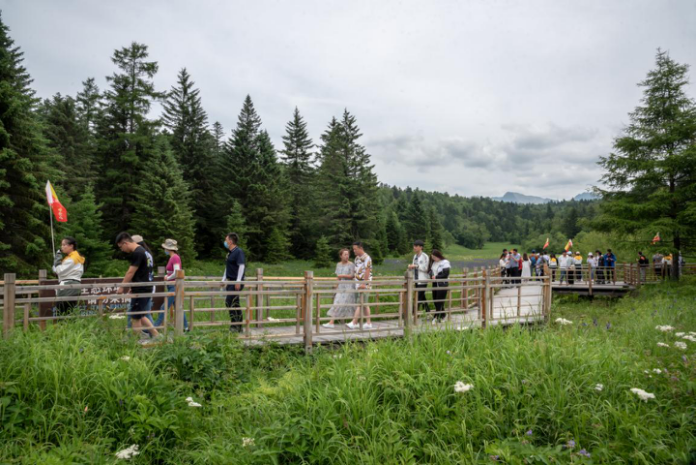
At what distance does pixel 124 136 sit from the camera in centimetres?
3008

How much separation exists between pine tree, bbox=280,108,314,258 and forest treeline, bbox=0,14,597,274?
14 centimetres

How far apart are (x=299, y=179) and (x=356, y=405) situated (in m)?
48.1

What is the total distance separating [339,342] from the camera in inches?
314

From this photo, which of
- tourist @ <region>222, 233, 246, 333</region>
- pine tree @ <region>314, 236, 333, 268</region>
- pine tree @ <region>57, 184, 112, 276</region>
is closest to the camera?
tourist @ <region>222, 233, 246, 333</region>

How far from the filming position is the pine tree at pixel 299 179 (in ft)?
154

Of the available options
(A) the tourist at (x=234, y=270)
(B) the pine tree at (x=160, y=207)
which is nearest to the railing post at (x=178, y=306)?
(A) the tourist at (x=234, y=270)

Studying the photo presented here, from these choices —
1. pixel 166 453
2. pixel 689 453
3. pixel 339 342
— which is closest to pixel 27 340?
pixel 166 453

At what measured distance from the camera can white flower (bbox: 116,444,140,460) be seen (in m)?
4.45

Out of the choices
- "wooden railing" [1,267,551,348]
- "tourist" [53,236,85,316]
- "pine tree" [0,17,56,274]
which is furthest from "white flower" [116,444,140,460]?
"pine tree" [0,17,56,274]

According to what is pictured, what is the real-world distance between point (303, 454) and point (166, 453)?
1.71m

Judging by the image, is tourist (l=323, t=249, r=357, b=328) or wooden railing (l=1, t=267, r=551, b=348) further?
tourist (l=323, t=249, r=357, b=328)

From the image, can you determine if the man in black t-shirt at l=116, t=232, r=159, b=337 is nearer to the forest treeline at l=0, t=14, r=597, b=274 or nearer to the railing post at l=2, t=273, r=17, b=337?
the railing post at l=2, t=273, r=17, b=337

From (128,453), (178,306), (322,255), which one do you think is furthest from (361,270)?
(322,255)

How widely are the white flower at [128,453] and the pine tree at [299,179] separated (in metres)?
41.9
